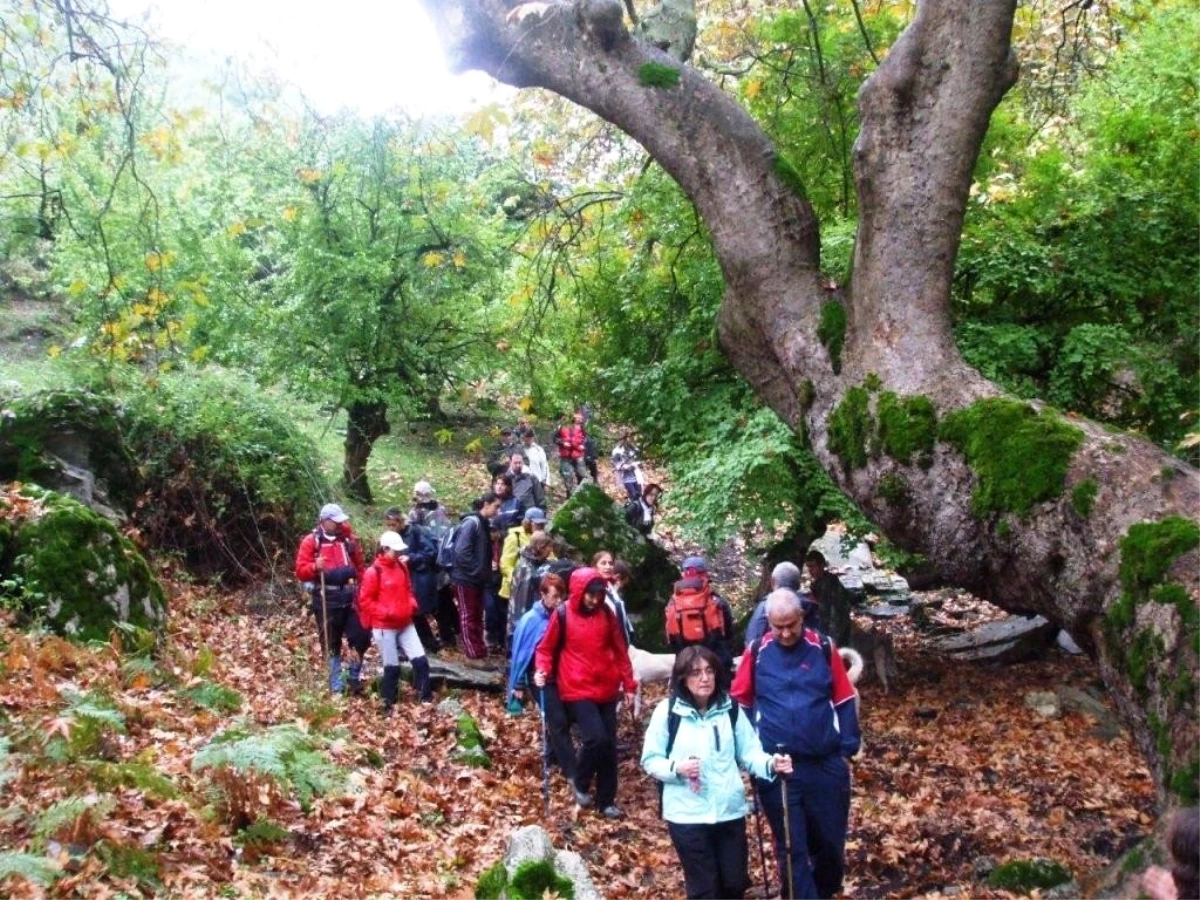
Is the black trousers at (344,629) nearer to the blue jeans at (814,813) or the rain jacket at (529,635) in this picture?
the rain jacket at (529,635)

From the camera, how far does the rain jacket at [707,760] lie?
5.12 meters

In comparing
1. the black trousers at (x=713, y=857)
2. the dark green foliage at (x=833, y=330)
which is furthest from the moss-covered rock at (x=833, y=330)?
the black trousers at (x=713, y=857)

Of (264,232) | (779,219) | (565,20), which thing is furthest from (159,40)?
(264,232)

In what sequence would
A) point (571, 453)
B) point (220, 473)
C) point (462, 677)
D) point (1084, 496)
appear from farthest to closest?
point (571, 453), point (220, 473), point (462, 677), point (1084, 496)

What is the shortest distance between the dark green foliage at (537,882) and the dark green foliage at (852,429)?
2.68 m

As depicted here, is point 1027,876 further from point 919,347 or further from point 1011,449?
point 919,347

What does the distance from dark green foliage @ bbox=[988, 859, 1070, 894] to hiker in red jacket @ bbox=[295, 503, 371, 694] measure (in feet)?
19.7

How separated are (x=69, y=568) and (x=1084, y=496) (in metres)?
7.59

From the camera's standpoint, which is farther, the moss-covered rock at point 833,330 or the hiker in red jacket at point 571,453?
the hiker in red jacket at point 571,453

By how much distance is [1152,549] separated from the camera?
4355 millimetres

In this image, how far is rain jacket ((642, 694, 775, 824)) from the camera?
512 centimetres

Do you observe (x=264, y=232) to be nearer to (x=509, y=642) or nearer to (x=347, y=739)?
(x=509, y=642)

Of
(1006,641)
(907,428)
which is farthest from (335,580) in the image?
(1006,641)

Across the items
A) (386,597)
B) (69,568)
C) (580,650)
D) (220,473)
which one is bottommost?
(580,650)
